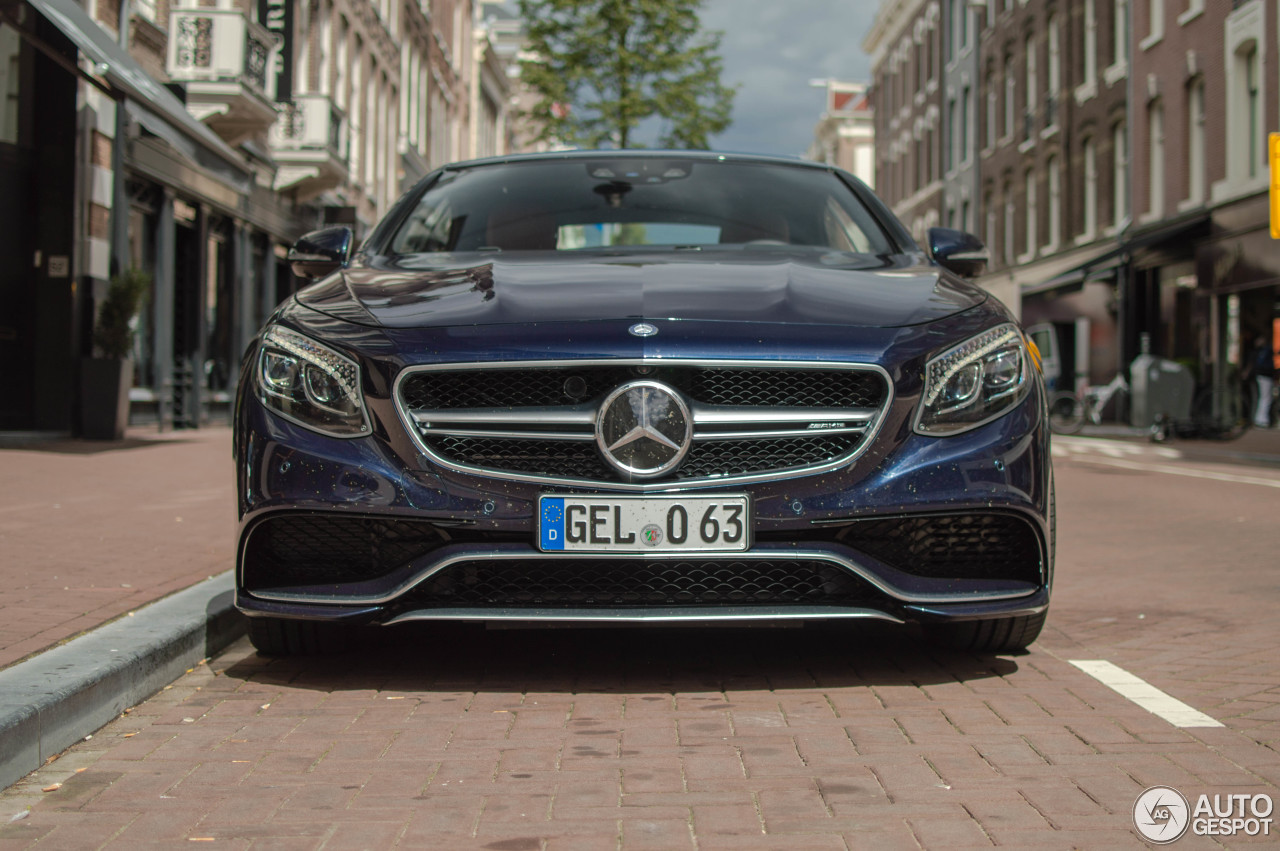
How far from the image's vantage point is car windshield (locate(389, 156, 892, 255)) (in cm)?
493

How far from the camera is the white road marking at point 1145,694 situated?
3.47 m

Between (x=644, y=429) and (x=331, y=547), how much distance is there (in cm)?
85

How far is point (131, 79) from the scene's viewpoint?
13.8m

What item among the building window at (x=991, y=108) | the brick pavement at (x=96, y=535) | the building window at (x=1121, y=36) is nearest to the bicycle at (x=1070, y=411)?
the building window at (x=1121, y=36)

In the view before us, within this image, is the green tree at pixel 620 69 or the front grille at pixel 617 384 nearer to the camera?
the front grille at pixel 617 384

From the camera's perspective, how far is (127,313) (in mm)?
14633

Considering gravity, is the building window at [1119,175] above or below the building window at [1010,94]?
below

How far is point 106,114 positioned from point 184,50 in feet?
11.5

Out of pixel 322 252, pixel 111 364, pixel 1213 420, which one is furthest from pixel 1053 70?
pixel 322 252

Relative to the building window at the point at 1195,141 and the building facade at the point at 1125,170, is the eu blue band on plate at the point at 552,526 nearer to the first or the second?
the building facade at the point at 1125,170

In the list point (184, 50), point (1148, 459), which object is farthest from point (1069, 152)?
point (184, 50)

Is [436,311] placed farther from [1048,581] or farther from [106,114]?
[106,114]

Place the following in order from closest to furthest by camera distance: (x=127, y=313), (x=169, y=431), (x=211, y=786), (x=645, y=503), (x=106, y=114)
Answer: (x=211, y=786) → (x=645, y=503) → (x=127, y=313) → (x=106, y=114) → (x=169, y=431)

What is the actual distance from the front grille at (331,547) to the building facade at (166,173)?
1018 centimetres
